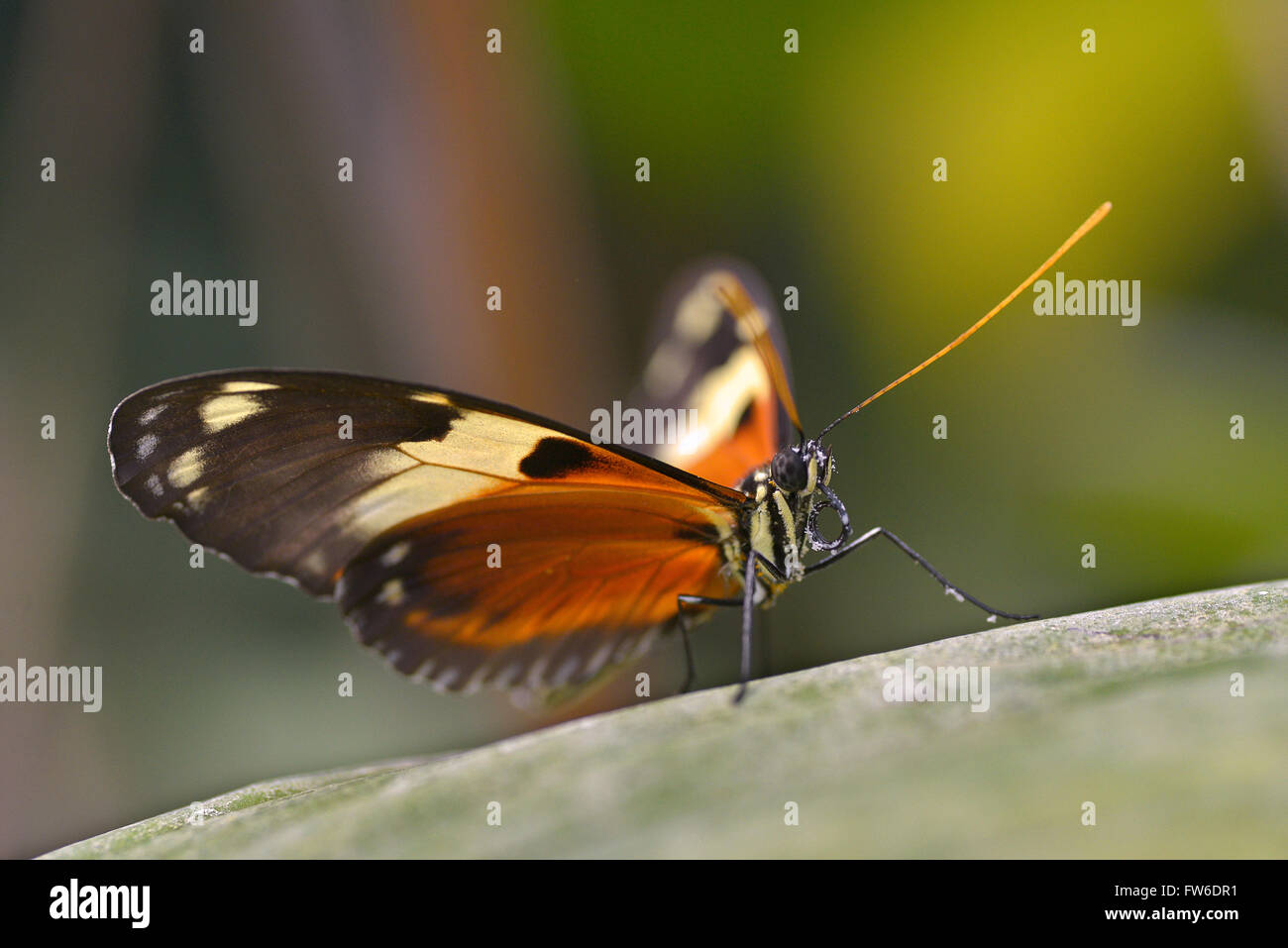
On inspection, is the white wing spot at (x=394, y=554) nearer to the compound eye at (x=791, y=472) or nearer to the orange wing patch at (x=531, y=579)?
the orange wing patch at (x=531, y=579)

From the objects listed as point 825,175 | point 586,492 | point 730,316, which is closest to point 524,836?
point 586,492

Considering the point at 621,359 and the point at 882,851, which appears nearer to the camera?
the point at 882,851

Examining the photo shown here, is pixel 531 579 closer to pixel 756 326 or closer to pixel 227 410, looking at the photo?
pixel 227 410

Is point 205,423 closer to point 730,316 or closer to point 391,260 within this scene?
point 391,260

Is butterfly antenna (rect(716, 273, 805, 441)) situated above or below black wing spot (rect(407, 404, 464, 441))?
above
